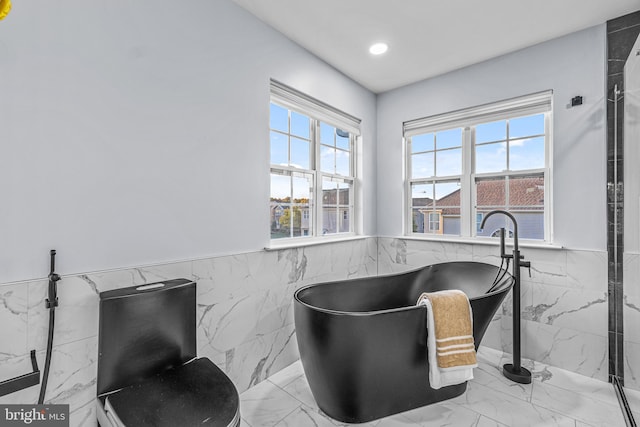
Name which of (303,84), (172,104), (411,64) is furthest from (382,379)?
(411,64)

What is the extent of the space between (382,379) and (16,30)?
246cm

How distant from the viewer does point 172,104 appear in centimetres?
185

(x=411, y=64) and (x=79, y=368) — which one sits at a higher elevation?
(x=411, y=64)

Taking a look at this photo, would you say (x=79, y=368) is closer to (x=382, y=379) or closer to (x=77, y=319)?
(x=77, y=319)

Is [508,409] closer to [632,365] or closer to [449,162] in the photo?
[632,365]

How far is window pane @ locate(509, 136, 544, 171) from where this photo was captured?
281cm

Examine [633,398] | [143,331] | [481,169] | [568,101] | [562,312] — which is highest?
[568,101]

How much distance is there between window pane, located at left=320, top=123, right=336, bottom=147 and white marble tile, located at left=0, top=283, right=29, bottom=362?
2.43 metres

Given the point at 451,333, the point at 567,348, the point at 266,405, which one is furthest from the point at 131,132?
the point at 567,348

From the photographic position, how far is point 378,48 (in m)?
2.75

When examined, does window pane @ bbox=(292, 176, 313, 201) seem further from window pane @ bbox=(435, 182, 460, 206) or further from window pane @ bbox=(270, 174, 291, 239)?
window pane @ bbox=(435, 182, 460, 206)

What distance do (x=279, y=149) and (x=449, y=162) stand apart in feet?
6.04

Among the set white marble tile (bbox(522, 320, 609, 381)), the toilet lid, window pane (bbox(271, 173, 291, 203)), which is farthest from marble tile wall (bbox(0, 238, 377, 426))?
white marble tile (bbox(522, 320, 609, 381))

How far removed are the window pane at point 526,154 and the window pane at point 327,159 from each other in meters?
1.67
